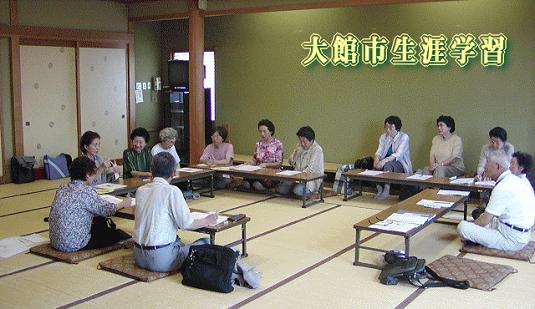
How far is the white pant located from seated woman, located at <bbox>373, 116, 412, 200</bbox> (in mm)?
2530

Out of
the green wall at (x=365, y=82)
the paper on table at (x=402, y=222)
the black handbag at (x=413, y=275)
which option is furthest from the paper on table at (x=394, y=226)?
the green wall at (x=365, y=82)

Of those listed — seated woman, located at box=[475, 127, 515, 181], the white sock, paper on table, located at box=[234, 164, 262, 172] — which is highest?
seated woman, located at box=[475, 127, 515, 181]

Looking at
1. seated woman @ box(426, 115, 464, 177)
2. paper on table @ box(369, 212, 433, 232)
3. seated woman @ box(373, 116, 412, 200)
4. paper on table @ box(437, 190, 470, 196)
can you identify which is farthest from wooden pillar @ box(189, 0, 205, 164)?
paper on table @ box(369, 212, 433, 232)

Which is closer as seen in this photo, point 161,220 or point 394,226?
A: point 161,220

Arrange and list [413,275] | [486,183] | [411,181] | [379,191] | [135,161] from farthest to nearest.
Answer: [379,191], [135,161], [411,181], [486,183], [413,275]

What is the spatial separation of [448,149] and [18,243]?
17.0ft

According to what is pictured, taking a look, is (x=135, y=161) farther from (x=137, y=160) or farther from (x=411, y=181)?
(x=411, y=181)

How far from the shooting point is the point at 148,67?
11.3 meters

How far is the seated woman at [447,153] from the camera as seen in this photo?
313 inches

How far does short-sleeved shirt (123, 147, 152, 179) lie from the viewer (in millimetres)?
7297

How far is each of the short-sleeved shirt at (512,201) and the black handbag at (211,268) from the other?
2229mm

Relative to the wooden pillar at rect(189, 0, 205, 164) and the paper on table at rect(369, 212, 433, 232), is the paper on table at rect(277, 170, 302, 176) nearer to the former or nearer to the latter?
the wooden pillar at rect(189, 0, 205, 164)

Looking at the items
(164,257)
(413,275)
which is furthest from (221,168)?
(413,275)

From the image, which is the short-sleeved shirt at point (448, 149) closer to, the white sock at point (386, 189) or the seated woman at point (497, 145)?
the seated woman at point (497, 145)
